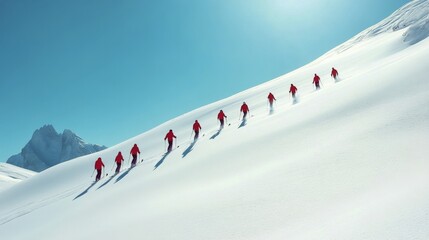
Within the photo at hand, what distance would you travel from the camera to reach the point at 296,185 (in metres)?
7.73

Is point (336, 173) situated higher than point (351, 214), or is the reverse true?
point (336, 173)

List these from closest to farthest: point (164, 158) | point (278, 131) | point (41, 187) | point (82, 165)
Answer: point (278, 131) → point (164, 158) → point (41, 187) → point (82, 165)

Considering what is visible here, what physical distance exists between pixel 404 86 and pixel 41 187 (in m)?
24.4

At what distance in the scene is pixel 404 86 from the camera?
12.5m

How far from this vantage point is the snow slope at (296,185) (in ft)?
18.8

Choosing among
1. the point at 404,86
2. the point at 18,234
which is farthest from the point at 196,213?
the point at 404,86

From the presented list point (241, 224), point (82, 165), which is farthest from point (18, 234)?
point (82, 165)

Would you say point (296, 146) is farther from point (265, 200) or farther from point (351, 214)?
point (351, 214)

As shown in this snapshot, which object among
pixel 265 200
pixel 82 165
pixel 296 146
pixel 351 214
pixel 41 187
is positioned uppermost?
pixel 82 165

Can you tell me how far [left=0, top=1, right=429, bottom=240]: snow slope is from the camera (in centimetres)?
573

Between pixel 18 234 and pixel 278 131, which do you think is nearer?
pixel 18 234

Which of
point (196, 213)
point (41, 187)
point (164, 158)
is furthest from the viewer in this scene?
point (41, 187)

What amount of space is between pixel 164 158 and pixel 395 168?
1367cm

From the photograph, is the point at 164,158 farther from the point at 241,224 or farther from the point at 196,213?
the point at 241,224
